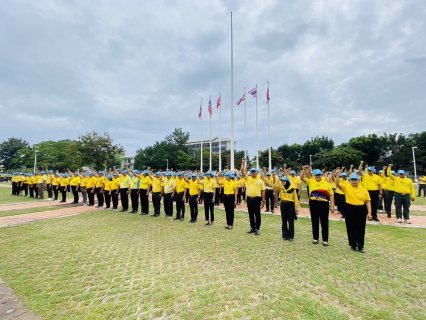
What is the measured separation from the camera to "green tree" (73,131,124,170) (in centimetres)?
2584

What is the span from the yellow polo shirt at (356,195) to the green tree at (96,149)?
26029 millimetres

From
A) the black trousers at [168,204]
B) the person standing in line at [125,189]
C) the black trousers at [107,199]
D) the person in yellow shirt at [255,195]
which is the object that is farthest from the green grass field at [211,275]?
the black trousers at [107,199]

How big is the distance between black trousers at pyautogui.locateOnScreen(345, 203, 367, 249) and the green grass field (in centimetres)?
29

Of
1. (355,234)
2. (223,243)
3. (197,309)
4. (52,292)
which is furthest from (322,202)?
(52,292)

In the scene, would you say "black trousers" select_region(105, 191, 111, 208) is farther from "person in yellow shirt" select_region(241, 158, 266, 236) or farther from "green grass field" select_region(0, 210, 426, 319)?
"person in yellow shirt" select_region(241, 158, 266, 236)

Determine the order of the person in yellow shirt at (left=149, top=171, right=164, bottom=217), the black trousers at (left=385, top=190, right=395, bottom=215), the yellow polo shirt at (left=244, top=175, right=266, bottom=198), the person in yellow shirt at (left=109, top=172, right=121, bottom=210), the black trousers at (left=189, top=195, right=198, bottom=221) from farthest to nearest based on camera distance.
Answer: the person in yellow shirt at (left=109, top=172, right=121, bottom=210)
the person in yellow shirt at (left=149, top=171, right=164, bottom=217)
the black trousers at (left=385, top=190, right=395, bottom=215)
the black trousers at (left=189, top=195, right=198, bottom=221)
the yellow polo shirt at (left=244, top=175, right=266, bottom=198)

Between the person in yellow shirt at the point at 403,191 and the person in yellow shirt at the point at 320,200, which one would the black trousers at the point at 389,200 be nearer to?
the person in yellow shirt at the point at 403,191

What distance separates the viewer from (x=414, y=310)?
9.40 ft

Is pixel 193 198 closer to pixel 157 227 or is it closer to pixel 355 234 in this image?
pixel 157 227

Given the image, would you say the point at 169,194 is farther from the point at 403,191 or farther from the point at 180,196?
the point at 403,191

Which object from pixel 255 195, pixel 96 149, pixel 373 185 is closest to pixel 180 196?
pixel 255 195

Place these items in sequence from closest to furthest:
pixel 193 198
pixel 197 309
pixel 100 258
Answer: pixel 197 309 → pixel 100 258 → pixel 193 198

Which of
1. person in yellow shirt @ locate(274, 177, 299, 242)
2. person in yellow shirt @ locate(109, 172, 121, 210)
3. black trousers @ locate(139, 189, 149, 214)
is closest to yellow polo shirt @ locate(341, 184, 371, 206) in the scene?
person in yellow shirt @ locate(274, 177, 299, 242)

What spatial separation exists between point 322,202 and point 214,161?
48429 millimetres
